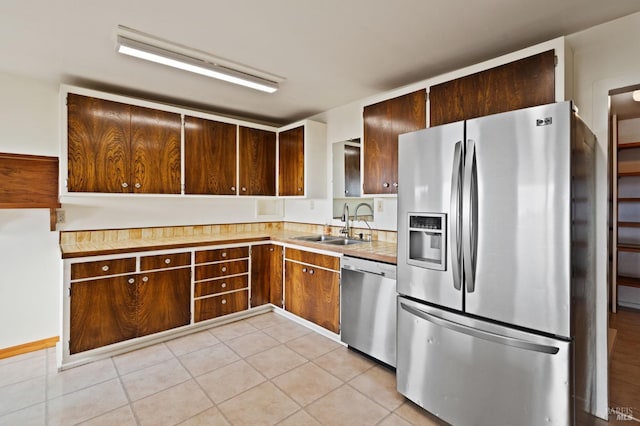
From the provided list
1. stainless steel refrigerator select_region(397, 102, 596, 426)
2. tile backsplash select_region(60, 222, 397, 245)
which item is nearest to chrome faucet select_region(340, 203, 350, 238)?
tile backsplash select_region(60, 222, 397, 245)

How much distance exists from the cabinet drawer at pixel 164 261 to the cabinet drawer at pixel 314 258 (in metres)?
1.02

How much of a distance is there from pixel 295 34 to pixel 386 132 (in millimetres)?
1123

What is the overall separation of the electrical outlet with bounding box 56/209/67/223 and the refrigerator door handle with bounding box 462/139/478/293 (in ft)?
11.2

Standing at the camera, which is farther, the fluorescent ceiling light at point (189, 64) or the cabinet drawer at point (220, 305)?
the cabinet drawer at point (220, 305)

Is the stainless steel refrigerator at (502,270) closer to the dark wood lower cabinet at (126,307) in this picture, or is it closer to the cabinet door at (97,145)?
the dark wood lower cabinet at (126,307)

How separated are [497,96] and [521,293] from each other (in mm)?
1319

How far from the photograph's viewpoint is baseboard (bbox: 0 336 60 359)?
2.77 meters

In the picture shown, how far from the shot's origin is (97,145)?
2910 millimetres

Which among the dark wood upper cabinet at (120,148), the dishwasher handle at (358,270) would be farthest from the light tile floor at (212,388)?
the dark wood upper cabinet at (120,148)

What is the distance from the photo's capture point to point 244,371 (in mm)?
2496

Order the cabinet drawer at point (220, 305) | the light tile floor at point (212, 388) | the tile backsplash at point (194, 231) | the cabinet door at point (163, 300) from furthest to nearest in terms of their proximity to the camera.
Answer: the cabinet drawer at point (220, 305)
the tile backsplash at point (194, 231)
the cabinet door at point (163, 300)
the light tile floor at point (212, 388)

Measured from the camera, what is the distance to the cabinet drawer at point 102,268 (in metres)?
2.57

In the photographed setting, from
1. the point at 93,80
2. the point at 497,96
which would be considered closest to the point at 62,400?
the point at 93,80

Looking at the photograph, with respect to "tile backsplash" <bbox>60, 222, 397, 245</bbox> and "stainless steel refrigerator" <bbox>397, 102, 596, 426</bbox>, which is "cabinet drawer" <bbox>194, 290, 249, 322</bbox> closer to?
"tile backsplash" <bbox>60, 222, 397, 245</bbox>
